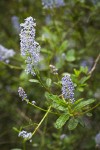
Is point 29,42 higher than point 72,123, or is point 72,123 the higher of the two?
point 29,42

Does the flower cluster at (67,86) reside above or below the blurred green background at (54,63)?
below

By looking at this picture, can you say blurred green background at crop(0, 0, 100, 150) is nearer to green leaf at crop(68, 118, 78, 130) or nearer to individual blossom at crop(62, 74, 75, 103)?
green leaf at crop(68, 118, 78, 130)


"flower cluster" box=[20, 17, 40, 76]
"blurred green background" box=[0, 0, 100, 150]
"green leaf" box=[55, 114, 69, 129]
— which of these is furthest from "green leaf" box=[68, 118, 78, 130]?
"blurred green background" box=[0, 0, 100, 150]

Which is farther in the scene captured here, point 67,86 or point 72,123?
point 72,123

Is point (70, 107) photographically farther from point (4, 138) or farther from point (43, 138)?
point (4, 138)

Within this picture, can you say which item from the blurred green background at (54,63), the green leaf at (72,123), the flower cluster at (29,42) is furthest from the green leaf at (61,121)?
the blurred green background at (54,63)

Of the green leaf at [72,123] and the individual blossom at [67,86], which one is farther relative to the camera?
the green leaf at [72,123]

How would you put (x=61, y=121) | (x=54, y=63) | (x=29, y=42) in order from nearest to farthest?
(x=29, y=42) → (x=61, y=121) → (x=54, y=63)

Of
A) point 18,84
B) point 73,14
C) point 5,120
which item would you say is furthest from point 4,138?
point 73,14

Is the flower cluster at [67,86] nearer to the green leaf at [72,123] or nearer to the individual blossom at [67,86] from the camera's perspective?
the individual blossom at [67,86]

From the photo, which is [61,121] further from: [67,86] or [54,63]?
[54,63]

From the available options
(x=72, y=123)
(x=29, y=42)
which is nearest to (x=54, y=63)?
(x=72, y=123)
